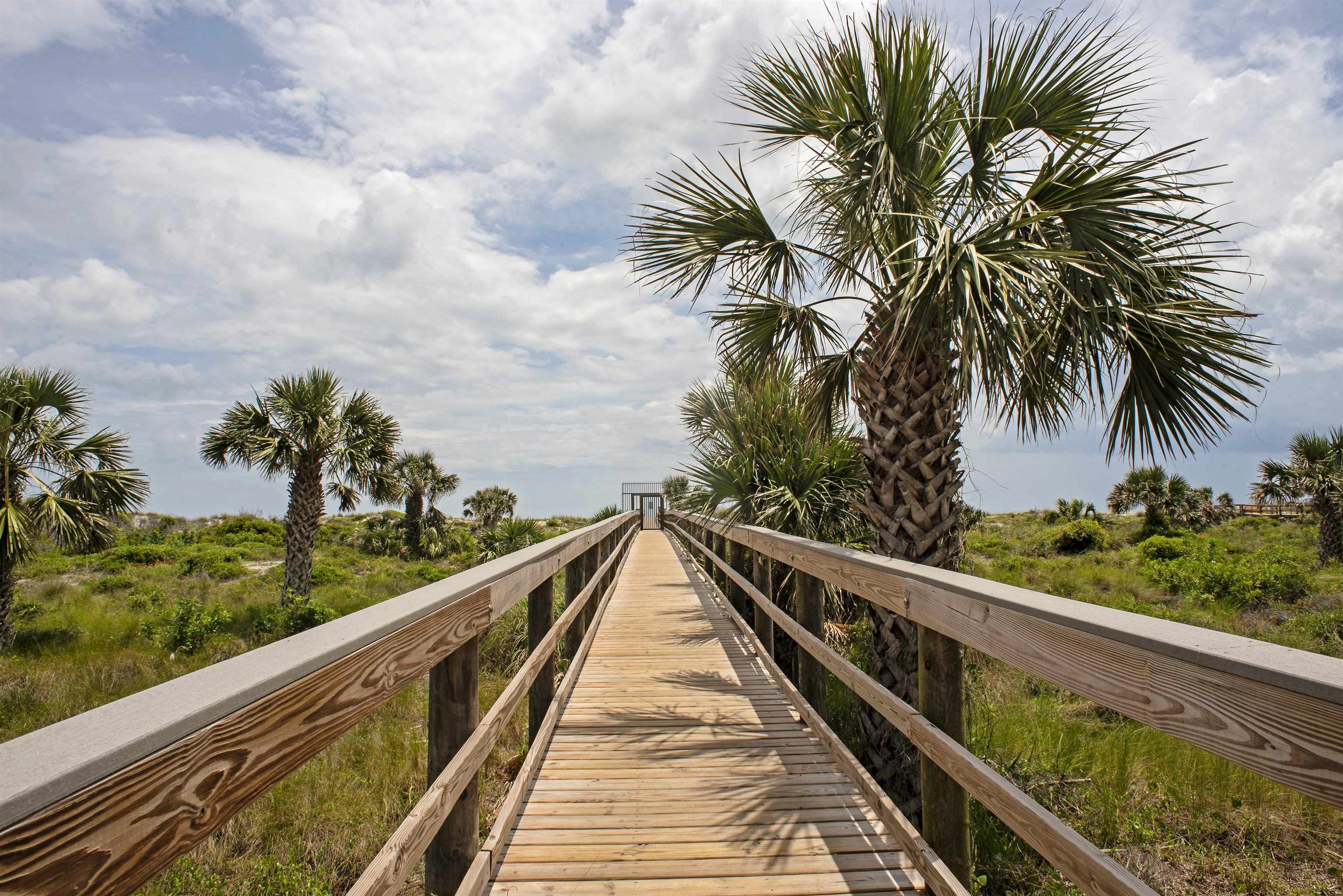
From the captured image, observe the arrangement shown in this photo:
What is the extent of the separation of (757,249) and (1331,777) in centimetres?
474

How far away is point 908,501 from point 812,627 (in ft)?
3.46

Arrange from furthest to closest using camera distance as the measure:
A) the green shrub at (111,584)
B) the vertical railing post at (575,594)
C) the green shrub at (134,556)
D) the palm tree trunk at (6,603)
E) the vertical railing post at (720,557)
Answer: the green shrub at (134,556) < the green shrub at (111,584) < the palm tree trunk at (6,603) < the vertical railing post at (720,557) < the vertical railing post at (575,594)

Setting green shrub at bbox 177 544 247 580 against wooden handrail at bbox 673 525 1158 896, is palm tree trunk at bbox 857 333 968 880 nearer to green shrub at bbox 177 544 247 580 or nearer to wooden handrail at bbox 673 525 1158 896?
wooden handrail at bbox 673 525 1158 896

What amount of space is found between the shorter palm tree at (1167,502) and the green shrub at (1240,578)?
30.6 feet

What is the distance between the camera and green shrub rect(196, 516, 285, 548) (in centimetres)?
2759

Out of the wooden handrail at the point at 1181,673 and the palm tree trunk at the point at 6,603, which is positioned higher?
the wooden handrail at the point at 1181,673

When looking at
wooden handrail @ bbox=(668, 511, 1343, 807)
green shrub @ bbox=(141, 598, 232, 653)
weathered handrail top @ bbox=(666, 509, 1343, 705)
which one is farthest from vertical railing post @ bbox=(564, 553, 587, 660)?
green shrub @ bbox=(141, 598, 232, 653)

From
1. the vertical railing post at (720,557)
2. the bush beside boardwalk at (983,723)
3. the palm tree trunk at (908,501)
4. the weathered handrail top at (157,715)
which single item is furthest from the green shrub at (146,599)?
the weathered handrail top at (157,715)

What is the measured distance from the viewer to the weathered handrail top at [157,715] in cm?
74

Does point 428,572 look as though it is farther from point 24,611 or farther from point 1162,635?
A: point 1162,635

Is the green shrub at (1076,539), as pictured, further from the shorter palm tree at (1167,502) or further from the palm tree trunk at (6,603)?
the palm tree trunk at (6,603)

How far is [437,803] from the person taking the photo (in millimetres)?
1790

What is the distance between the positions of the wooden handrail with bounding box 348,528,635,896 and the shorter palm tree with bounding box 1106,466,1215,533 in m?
26.0

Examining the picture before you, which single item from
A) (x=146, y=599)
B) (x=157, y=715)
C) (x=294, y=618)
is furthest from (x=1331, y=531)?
(x=146, y=599)
